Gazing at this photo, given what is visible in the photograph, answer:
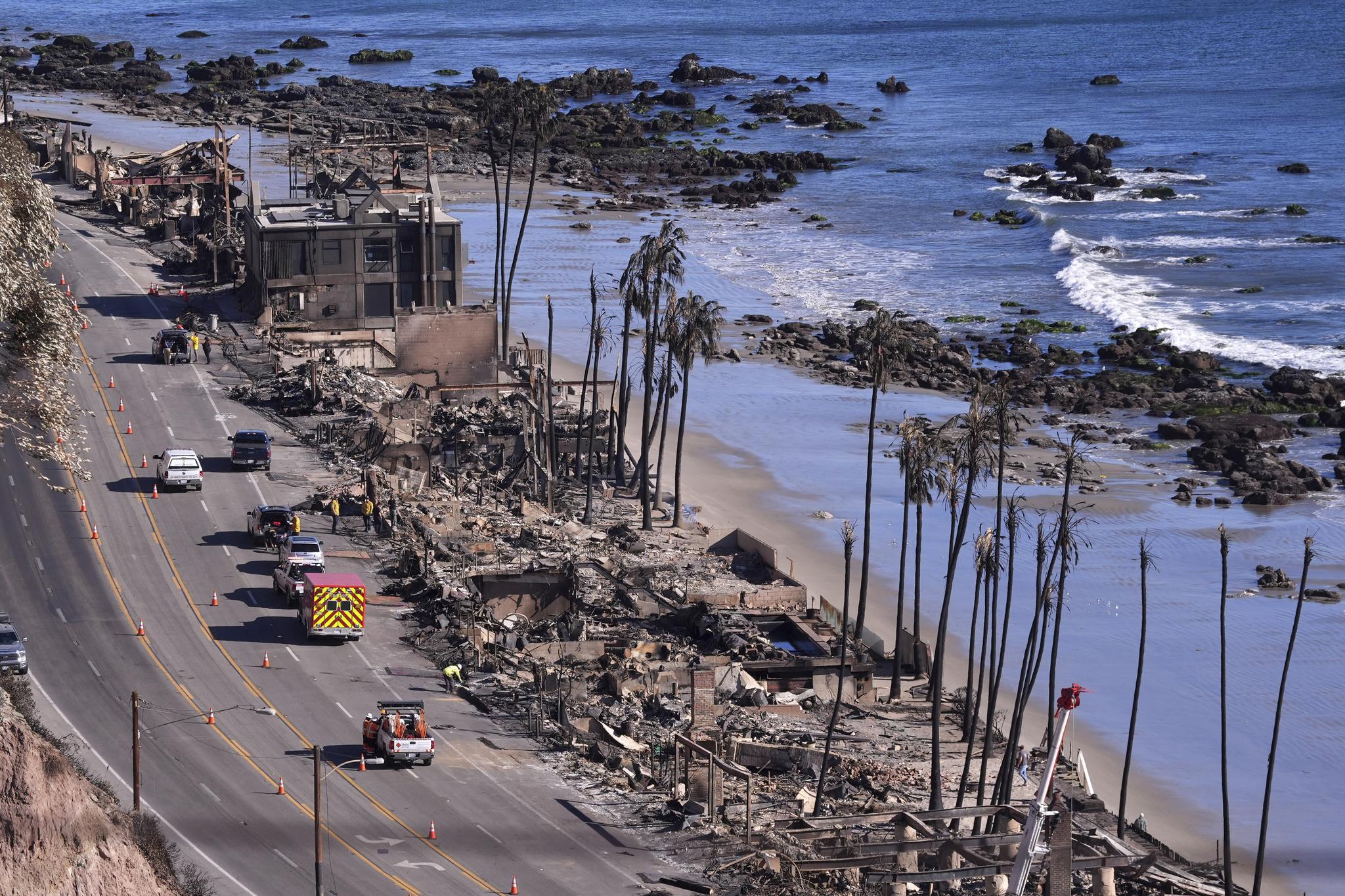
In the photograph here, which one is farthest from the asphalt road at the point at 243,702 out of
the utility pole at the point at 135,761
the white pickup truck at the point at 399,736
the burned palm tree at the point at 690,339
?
the burned palm tree at the point at 690,339

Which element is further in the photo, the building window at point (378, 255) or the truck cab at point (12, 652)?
the building window at point (378, 255)

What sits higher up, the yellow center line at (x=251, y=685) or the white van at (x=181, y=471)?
the white van at (x=181, y=471)

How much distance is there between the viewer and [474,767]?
47.8 metres

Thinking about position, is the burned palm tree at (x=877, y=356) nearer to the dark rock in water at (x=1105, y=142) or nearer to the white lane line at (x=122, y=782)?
the white lane line at (x=122, y=782)

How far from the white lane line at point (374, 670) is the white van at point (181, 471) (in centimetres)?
1527

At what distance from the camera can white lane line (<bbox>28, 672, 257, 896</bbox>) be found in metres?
40.8

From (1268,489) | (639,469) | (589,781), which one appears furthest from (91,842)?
(1268,489)

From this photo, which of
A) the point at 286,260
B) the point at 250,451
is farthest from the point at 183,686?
the point at 286,260

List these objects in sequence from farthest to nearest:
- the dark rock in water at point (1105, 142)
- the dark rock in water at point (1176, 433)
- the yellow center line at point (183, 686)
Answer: the dark rock in water at point (1105, 142)
the dark rock in water at point (1176, 433)
the yellow center line at point (183, 686)

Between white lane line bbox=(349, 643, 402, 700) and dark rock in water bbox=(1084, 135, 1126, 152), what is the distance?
12440cm

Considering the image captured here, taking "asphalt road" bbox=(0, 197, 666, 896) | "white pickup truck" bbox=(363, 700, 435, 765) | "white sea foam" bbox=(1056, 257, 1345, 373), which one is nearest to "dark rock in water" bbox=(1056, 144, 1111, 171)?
"white sea foam" bbox=(1056, 257, 1345, 373)

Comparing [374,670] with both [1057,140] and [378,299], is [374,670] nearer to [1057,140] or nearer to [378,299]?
[378,299]

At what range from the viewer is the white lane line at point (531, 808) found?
139ft

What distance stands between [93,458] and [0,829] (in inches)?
1678
